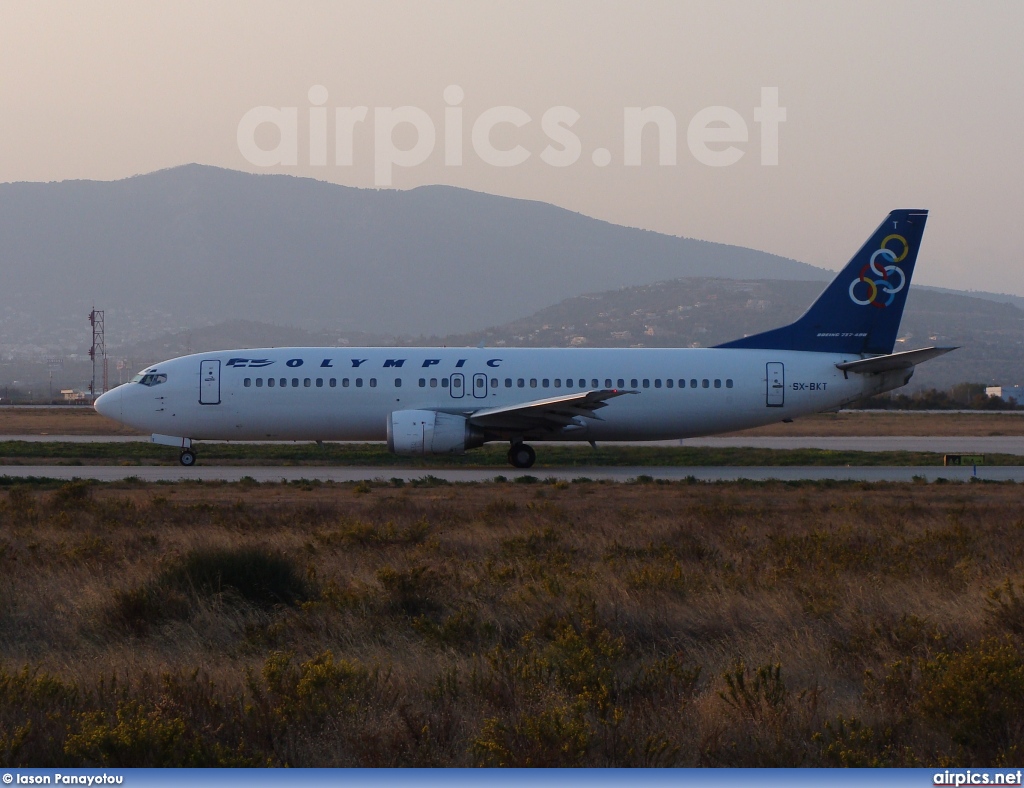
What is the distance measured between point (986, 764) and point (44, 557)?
428 inches

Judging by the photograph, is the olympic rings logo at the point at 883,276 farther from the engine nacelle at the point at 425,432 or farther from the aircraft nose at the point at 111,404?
the aircraft nose at the point at 111,404

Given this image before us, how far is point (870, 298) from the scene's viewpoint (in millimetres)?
31125

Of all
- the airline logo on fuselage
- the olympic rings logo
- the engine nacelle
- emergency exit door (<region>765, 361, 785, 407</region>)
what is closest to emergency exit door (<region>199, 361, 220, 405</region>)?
the airline logo on fuselage

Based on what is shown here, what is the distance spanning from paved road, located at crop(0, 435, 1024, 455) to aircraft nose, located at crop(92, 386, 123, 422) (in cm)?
1025

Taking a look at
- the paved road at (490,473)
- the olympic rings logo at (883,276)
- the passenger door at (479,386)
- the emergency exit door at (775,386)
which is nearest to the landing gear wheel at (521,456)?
the paved road at (490,473)

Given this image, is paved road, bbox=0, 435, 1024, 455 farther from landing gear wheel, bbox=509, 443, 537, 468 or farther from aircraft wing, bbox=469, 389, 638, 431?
aircraft wing, bbox=469, 389, 638, 431

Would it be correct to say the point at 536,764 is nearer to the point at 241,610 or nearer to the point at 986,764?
the point at 986,764

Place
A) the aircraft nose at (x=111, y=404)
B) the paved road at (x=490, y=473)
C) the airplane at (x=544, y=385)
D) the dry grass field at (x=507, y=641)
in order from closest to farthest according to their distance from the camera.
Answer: the dry grass field at (x=507, y=641)
the paved road at (x=490, y=473)
the airplane at (x=544, y=385)
the aircraft nose at (x=111, y=404)

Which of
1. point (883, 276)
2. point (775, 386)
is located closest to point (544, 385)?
point (775, 386)

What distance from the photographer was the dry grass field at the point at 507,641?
6926 millimetres

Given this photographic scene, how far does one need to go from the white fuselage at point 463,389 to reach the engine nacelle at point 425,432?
979 millimetres

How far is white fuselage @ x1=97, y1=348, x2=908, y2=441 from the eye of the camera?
29969 mm

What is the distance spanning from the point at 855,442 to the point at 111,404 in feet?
87.6

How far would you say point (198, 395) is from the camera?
30.0 metres
